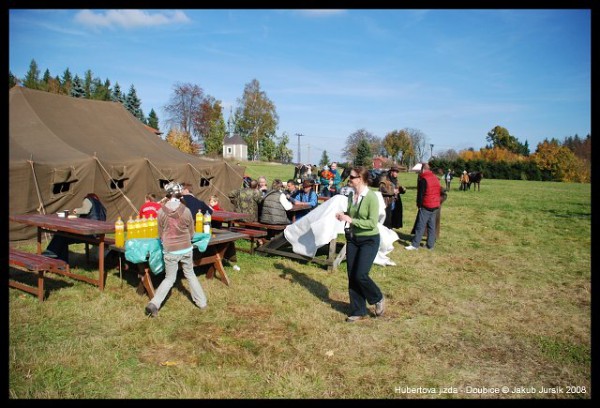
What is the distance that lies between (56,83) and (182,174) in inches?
2399

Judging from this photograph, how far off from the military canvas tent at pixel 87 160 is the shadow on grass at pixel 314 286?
195 inches

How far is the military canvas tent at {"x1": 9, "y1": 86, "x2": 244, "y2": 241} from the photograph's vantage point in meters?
8.38

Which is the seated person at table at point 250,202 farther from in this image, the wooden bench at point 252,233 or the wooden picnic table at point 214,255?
the wooden picnic table at point 214,255

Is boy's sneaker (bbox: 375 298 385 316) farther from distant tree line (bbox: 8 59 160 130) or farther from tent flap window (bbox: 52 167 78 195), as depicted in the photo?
distant tree line (bbox: 8 59 160 130)

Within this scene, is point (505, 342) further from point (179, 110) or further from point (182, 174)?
point (179, 110)

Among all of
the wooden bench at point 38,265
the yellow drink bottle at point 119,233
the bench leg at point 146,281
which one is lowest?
the bench leg at point 146,281

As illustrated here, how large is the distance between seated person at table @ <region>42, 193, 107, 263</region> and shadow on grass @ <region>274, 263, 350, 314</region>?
3.22 meters

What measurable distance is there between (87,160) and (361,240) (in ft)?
25.6

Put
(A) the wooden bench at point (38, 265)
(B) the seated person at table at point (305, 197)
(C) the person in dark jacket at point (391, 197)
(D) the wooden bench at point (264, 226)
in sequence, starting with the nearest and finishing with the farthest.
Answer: (A) the wooden bench at point (38, 265)
(D) the wooden bench at point (264, 226)
(B) the seated person at table at point (305, 197)
(C) the person in dark jacket at point (391, 197)

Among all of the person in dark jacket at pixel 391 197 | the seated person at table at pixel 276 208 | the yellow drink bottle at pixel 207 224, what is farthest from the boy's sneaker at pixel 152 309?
the person in dark jacket at pixel 391 197

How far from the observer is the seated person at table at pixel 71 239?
20.8 feet

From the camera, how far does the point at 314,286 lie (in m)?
5.99

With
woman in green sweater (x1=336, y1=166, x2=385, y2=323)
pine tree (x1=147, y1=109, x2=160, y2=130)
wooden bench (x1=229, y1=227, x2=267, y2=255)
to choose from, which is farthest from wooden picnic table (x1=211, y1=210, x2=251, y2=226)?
pine tree (x1=147, y1=109, x2=160, y2=130)
